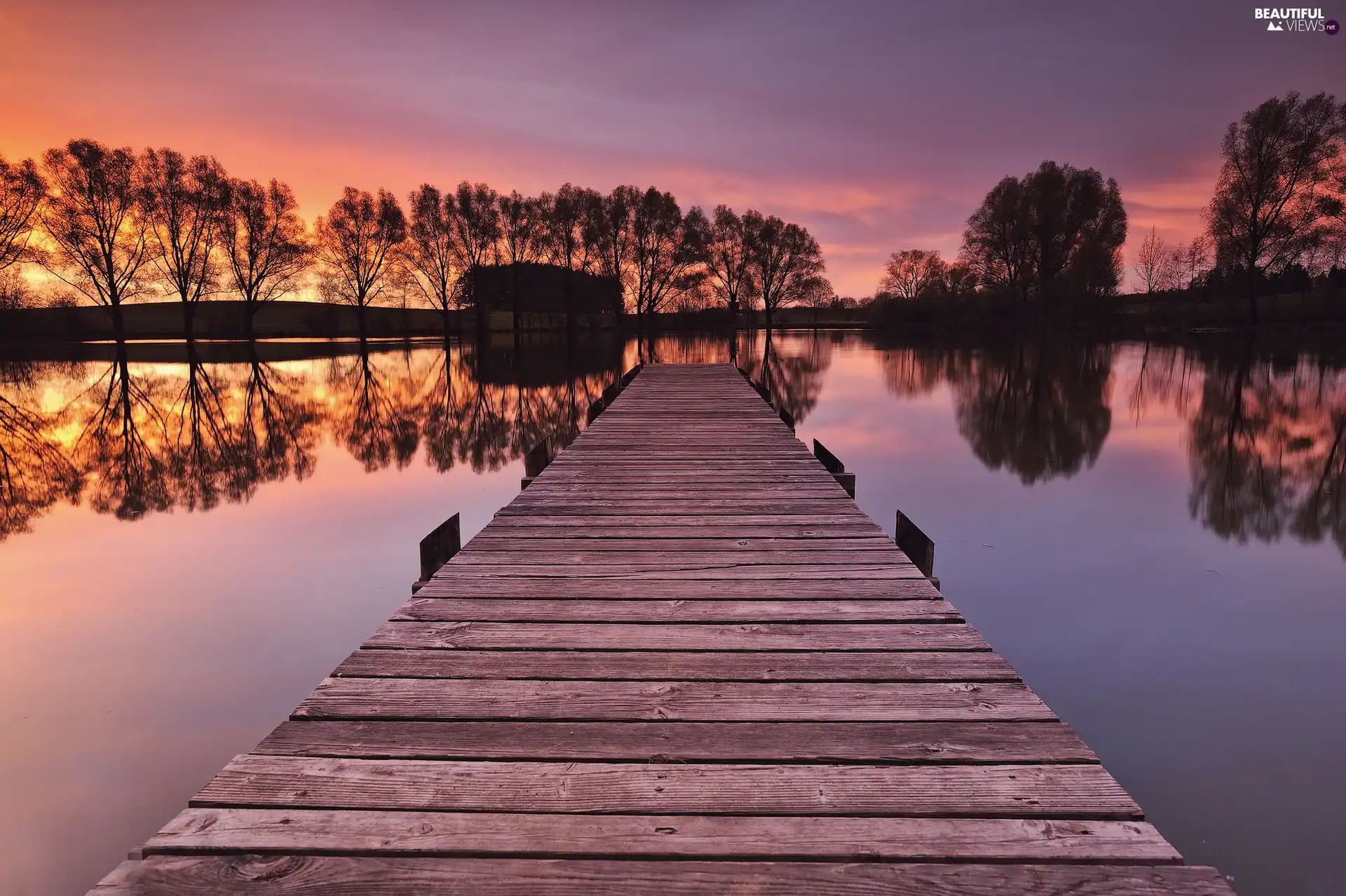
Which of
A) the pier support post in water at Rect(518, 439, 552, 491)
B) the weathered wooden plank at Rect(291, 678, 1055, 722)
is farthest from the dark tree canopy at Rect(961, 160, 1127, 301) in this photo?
the weathered wooden plank at Rect(291, 678, 1055, 722)

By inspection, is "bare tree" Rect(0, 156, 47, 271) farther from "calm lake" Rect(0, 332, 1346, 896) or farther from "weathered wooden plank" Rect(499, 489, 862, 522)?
"weathered wooden plank" Rect(499, 489, 862, 522)

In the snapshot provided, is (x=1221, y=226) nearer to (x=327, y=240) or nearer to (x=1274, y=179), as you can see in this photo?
(x=1274, y=179)

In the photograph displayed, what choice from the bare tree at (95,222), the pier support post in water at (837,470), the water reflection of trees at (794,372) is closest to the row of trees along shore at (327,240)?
the bare tree at (95,222)

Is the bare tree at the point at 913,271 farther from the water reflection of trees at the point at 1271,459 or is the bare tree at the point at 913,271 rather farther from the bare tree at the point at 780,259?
the water reflection of trees at the point at 1271,459

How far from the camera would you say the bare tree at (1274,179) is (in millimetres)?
34938

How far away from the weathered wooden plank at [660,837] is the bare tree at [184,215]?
5497cm

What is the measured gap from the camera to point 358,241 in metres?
50.9

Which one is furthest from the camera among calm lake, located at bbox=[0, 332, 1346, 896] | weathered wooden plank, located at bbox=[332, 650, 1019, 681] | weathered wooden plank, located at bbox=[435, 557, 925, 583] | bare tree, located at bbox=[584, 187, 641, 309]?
bare tree, located at bbox=[584, 187, 641, 309]

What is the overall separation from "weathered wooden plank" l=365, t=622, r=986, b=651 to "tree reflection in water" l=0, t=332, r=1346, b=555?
7335mm

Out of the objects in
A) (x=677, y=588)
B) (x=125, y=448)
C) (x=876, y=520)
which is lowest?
(x=876, y=520)


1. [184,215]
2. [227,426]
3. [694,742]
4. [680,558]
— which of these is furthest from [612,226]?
[694,742]

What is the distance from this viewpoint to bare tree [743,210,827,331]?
63.2 metres

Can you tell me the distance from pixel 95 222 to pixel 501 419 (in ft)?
141

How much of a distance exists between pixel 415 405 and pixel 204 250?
3948 cm
